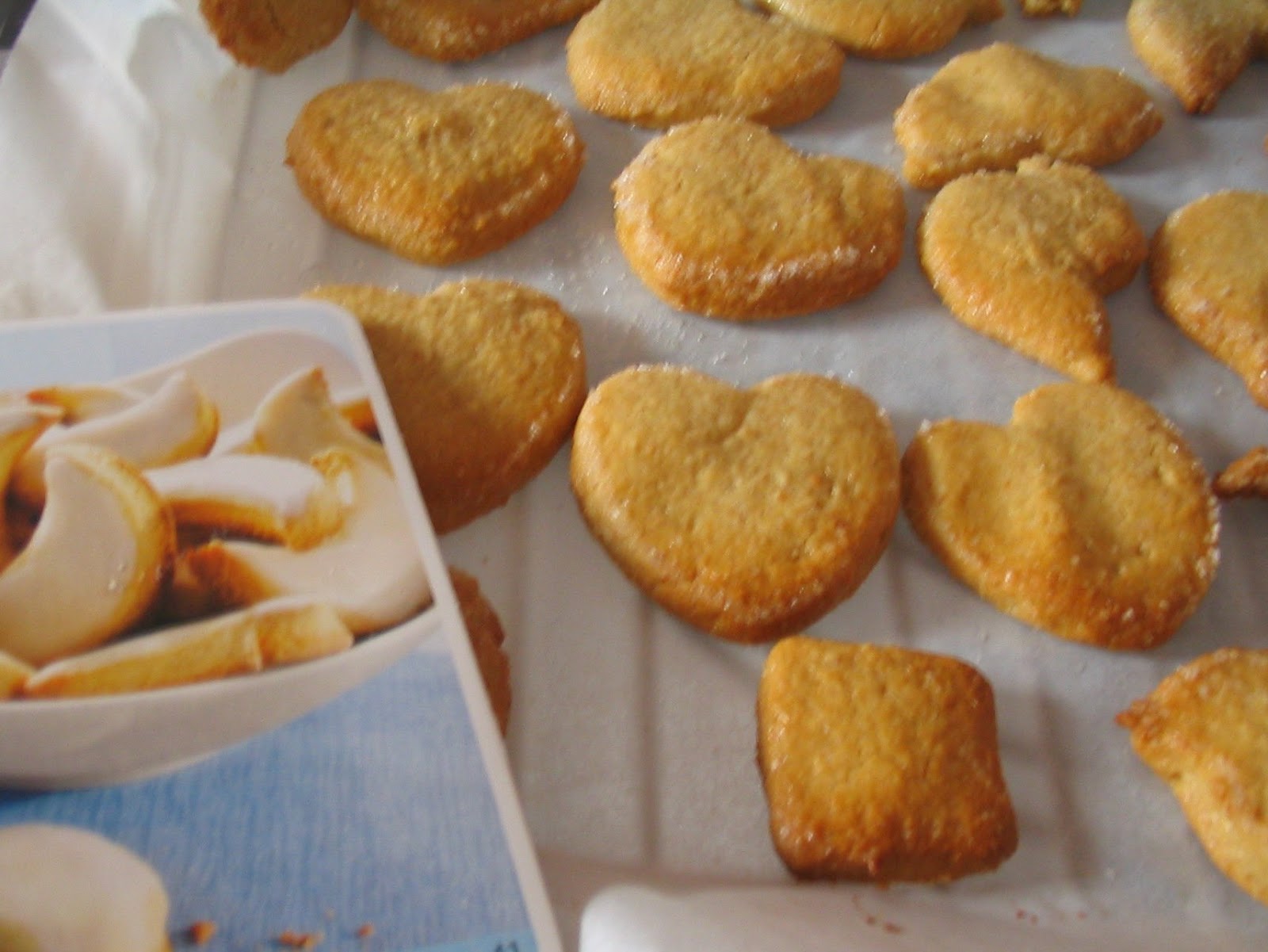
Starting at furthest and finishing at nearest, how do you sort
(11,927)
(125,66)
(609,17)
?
(609,17)
(125,66)
(11,927)

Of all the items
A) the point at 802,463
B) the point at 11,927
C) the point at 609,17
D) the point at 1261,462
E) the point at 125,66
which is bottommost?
the point at 1261,462

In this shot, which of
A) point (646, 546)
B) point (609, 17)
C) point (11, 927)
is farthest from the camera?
point (609, 17)

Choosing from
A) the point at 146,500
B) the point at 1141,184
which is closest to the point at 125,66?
the point at 146,500

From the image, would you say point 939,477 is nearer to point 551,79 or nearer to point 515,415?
point 515,415

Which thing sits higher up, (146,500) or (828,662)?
(146,500)

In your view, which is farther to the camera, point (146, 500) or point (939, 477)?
point (939, 477)

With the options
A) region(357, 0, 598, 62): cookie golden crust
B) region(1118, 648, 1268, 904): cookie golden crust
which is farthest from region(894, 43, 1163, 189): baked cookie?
region(1118, 648, 1268, 904): cookie golden crust

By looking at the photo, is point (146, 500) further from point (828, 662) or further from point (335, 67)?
point (335, 67)
